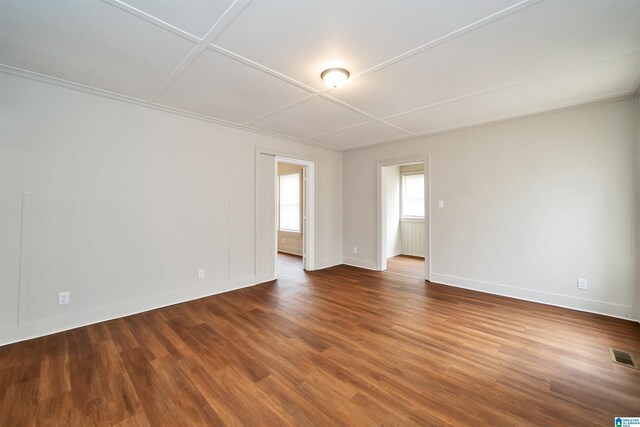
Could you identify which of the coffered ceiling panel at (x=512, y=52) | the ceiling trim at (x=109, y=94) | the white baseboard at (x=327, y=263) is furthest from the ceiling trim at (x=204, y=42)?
the white baseboard at (x=327, y=263)

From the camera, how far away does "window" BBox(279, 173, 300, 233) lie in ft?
23.3

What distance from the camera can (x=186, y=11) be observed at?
1.68m

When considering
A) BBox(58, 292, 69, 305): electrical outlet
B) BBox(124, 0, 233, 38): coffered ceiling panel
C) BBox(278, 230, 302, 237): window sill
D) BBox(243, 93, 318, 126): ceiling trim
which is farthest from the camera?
BBox(278, 230, 302, 237): window sill

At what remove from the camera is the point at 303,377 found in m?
2.03

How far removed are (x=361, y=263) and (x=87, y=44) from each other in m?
5.12

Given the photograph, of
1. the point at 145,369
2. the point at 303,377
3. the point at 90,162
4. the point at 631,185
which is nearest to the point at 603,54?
the point at 631,185

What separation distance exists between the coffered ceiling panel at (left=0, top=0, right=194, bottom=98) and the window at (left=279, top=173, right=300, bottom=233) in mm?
4635

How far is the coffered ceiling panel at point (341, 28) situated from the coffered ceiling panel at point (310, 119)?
0.91m

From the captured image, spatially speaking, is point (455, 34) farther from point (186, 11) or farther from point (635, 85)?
point (635, 85)

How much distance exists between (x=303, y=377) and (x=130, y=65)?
9.91 ft

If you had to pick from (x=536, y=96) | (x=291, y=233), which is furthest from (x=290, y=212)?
(x=536, y=96)

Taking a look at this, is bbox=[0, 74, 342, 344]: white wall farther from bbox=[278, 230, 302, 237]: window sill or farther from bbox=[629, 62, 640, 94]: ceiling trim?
bbox=[629, 62, 640, 94]: ceiling trim

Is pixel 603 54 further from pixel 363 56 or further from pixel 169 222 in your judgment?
pixel 169 222

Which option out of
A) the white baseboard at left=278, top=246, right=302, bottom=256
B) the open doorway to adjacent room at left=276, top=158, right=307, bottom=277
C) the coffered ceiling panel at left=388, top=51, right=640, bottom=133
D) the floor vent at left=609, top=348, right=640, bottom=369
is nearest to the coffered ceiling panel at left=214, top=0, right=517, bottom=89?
the coffered ceiling panel at left=388, top=51, right=640, bottom=133
